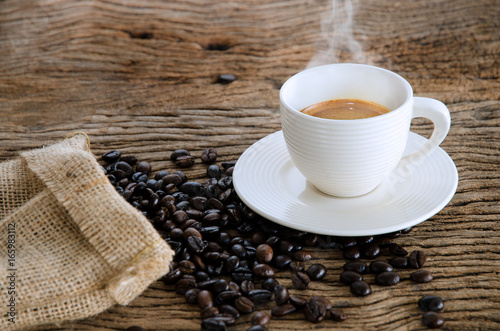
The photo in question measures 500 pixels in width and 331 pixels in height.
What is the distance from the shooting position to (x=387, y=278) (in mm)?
1178

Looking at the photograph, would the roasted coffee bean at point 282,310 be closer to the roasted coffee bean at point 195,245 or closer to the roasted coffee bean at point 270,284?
the roasted coffee bean at point 270,284

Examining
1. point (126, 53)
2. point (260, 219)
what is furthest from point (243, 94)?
point (260, 219)

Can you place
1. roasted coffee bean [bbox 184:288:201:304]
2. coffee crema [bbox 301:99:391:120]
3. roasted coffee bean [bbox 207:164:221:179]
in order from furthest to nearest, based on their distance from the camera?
roasted coffee bean [bbox 207:164:221:179] → coffee crema [bbox 301:99:391:120] → roasted coffee bean [bbox 184:288:201:304]

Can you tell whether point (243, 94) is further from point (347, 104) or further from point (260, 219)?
point (260, 219)

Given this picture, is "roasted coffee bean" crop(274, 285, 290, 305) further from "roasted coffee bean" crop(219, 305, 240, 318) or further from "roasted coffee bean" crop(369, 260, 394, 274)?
"roasted coffee bean" crop(369, 260, 394, 274)

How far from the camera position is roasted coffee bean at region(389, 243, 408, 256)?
4.13ft

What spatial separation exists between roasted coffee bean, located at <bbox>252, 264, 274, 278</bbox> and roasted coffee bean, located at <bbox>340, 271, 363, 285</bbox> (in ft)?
0.53

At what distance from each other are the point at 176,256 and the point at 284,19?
5.44 ft

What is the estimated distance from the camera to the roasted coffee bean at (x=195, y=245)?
1271mm

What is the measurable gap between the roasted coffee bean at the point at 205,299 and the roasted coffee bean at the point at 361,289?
315 mm

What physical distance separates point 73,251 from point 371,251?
0.69 m

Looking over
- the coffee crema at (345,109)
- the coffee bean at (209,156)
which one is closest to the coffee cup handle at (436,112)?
the coffee crema at (345,109)

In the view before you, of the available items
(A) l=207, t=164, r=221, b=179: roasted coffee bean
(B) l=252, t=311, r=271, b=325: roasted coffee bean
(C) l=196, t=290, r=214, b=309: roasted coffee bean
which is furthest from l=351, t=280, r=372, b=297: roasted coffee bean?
(A) l=207, t=164, r=221, b=179: roasted coffee bean

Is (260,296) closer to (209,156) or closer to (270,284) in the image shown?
(270,284)
